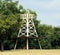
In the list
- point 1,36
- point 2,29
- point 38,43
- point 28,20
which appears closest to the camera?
point 2,29

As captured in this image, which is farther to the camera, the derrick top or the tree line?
the derrick top

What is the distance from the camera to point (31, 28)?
5384cm

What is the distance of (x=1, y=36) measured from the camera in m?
48.9

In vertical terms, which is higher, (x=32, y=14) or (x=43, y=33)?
(x=32, y=14)

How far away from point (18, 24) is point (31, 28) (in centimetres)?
472

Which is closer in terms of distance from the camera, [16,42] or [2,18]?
[2,18]

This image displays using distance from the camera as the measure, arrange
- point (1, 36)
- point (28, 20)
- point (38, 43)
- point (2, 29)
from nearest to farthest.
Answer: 1. point (2, 29)
2. point (1, 36)
3. point (28, 20)
4. point (38, 43)

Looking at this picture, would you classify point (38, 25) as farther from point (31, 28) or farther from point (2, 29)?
point (2, 29)

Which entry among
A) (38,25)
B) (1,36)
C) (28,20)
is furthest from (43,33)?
(1,36)

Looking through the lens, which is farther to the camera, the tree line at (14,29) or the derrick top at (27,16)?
the derrick top at (27,16)

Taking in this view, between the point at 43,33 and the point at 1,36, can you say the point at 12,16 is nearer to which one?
the point at 1,36

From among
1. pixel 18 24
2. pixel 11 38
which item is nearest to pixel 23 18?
pixel 18 24

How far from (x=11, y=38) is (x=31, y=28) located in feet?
14.8

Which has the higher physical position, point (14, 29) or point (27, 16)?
point (27, 16)
